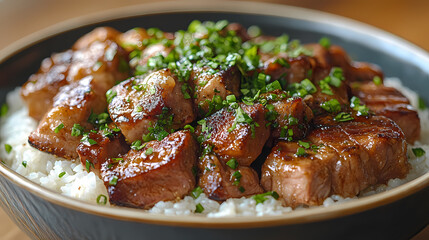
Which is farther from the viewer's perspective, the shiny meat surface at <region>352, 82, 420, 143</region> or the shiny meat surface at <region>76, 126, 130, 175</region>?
the shiny meat surface at <region>352, 82, 420, 143</region>

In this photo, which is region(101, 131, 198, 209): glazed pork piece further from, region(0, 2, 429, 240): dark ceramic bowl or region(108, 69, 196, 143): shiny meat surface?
region(0, 2, 429, 240): dark ceramic bowl

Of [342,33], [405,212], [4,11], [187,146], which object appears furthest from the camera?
[4,11]

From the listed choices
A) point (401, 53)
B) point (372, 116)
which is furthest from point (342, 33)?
point (372, 116)

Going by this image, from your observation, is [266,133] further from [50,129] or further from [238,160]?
[50,129]

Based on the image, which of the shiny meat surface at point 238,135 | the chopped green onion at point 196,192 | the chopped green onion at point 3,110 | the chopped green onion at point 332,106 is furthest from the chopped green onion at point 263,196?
the chopped green onion at point 3,110

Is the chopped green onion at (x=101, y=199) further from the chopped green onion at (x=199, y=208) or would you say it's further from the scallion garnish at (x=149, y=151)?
the chopped green onion at (x=199, y=208)

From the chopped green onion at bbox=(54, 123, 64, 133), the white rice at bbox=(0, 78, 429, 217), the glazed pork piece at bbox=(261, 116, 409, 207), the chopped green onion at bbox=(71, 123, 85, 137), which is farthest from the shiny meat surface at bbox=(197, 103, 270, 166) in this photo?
the chopped green onion at bbox=(54, 123, 64, 133)

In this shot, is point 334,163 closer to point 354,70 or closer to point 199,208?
point 199,208
